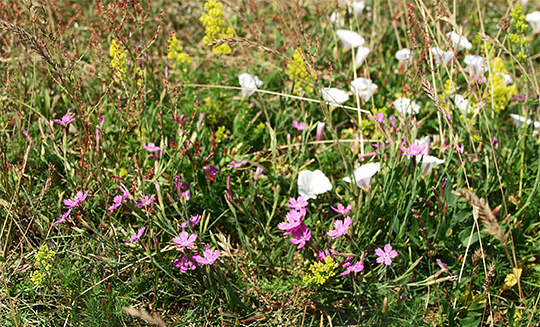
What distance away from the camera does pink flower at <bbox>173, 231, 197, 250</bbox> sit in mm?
1658

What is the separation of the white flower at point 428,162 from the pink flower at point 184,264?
3.51ft

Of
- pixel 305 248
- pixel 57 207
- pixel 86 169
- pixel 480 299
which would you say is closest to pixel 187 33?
pixel 86 169

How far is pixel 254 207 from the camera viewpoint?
209 centimetres

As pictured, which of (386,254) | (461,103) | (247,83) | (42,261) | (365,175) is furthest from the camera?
(247,83)

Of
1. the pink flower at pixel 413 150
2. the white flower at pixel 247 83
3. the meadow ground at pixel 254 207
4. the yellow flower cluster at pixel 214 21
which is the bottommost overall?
the meadow ground at pixel 254 207

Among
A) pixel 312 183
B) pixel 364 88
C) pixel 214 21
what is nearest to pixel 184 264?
pixel 312 183

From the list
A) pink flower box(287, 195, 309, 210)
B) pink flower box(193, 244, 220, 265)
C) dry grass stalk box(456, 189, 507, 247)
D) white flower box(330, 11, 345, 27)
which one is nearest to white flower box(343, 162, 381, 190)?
pink flower box(287, 195, 309, 210)

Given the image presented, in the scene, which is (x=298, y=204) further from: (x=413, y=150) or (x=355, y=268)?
(x=413, y=150)

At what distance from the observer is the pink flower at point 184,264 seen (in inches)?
67.3

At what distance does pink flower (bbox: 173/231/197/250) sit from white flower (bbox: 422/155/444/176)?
1036 mm

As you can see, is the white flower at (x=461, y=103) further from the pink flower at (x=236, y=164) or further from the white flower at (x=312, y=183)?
the pink flower at (x=236, y=164)

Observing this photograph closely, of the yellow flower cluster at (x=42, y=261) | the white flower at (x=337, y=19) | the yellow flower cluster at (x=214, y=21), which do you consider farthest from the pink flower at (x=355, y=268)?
the white flower at (x=337, y=19)

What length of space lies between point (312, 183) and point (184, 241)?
694 mm

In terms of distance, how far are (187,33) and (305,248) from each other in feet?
7.06
